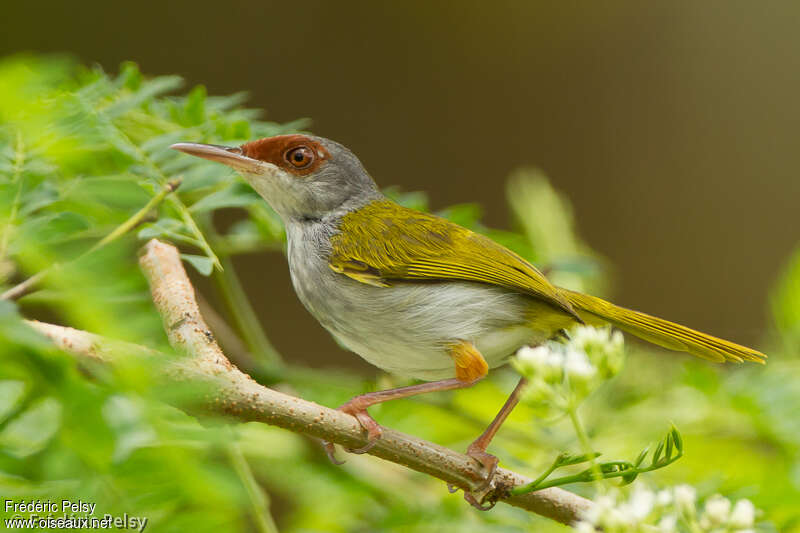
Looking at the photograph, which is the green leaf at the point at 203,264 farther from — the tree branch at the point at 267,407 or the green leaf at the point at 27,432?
the green leaf at the point at 27,432

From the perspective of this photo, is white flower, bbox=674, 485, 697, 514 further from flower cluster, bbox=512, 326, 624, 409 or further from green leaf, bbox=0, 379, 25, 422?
green leaf, bbox=0, 379, 25, 422

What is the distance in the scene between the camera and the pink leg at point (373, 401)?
1413 millimetres

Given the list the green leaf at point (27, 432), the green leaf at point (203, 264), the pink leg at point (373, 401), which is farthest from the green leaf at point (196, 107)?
the green leaf at point (27, 432)

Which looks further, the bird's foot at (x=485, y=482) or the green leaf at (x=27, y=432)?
the bird's foot at (x=485, y=482)

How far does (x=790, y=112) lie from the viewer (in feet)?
22.4

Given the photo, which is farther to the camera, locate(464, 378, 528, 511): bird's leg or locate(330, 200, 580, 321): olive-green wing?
locate(330, 200, 580, 321): olive-green wing

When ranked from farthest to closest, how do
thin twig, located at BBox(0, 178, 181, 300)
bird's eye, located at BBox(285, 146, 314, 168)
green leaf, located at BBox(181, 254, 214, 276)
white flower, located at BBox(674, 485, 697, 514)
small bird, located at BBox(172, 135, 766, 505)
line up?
bird's eye, located at BBox(285, 146, 314, 168) < small bird, located at BBox(172, 135, 766, 505) < green leaf, located at BBox(181, 254, 214, 276) < white flower, located at BBox(674, 485, 697, 514) < thin twig, located at BBox(0, 178, 181, 300)

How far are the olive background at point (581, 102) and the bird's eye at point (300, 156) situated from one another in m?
3.42

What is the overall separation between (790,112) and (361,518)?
614 centimetres

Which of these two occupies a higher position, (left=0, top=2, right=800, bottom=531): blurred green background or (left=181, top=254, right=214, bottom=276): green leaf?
(left=0, top=2, right=800, bottom=531): blurred green background

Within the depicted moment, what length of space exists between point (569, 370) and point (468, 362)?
2.93 feet

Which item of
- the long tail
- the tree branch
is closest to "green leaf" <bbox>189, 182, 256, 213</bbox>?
the tree branch

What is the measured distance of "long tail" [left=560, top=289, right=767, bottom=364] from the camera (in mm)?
1813

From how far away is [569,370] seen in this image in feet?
3.57
